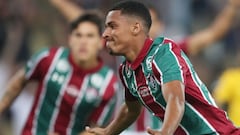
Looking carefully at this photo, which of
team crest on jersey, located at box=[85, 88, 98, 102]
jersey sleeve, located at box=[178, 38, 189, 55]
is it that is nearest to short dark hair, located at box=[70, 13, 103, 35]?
team crest on jersey, located at box=[85, 88, 98, 102]

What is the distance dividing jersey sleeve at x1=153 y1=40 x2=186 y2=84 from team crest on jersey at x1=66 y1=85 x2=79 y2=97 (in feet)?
9.65

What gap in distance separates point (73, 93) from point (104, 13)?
5241 millimetres

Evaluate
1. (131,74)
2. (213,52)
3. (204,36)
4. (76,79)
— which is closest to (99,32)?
(76,79)

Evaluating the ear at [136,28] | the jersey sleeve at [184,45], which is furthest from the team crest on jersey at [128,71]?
the jersey sleeve at [184,45]

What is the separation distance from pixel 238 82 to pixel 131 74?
4.74m

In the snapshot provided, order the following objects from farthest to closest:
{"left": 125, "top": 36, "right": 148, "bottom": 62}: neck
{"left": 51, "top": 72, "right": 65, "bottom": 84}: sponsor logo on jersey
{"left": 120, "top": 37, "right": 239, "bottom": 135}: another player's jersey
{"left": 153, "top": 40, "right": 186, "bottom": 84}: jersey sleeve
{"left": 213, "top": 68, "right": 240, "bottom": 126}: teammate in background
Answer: {"left": 213, "top": 68, "right": 240, "bottom": 126}: teammate in background → {"left": 51, "top": 72, "right": 65, "bottom": 84}: sponsor logo on jersey → {"left": 125, "top": 36, "right": 148, "bottom": 62}: neck → {"left": 120, "top": 37, "right": 239, "bottom": 135}: another player's jersey → {"left": 153, "top": 40, "right": 186, "bottom": 84}: jersey sleeve

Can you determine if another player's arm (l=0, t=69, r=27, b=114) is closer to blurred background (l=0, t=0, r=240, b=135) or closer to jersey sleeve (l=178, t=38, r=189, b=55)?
jersey sleeve (l=178, t=38, r=189, b=55)

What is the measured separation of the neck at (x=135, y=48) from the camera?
6598mm

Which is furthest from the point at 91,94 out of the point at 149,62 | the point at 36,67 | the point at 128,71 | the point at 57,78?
the point at 149,62

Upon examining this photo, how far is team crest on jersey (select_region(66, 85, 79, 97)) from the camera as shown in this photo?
941cm

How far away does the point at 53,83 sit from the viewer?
9344mm

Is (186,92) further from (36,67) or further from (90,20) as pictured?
(90,20)

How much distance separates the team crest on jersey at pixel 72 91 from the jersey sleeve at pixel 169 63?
294 centimetres

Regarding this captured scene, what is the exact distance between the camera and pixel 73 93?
30.9 feet
